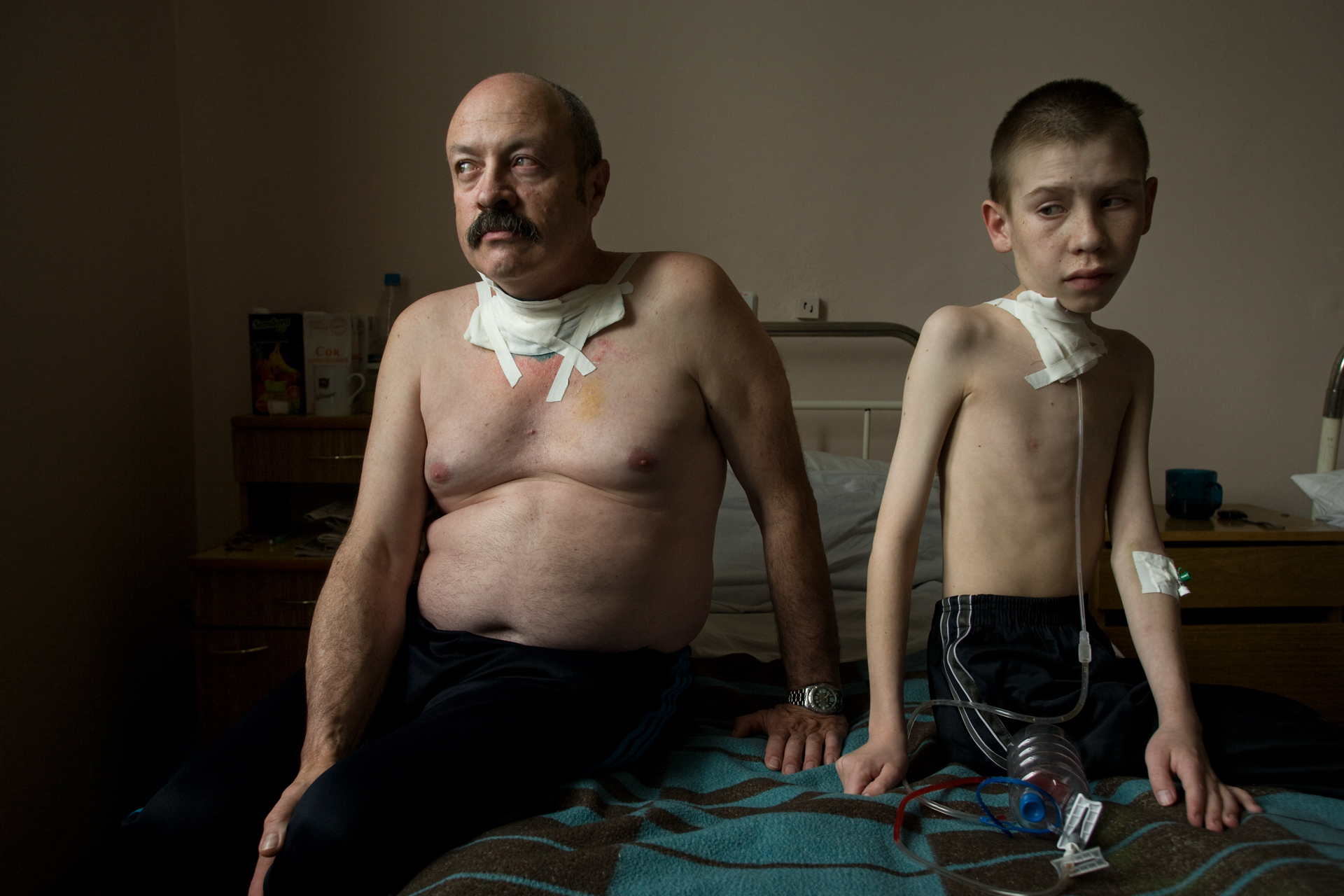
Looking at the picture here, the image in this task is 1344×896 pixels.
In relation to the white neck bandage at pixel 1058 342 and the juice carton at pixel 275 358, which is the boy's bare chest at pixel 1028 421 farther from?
the juice carton at pixel 275 358

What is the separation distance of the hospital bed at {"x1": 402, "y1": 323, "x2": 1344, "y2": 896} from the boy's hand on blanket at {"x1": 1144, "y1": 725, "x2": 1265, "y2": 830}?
14 mm

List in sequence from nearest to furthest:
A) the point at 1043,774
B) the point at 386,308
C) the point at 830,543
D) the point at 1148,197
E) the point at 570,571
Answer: the point at 1043,774
the point at 1148,197
the point at 570,571
the point at 830,543
the point at 386,308

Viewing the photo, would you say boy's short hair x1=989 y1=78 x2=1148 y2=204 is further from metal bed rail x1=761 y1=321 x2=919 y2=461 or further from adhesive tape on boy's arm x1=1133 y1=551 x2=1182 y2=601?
metal bed rail x1=761 y1=321 x2=919 y2=461

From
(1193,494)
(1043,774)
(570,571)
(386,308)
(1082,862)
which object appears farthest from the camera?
(386,308)

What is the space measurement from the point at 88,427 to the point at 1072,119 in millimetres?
2078

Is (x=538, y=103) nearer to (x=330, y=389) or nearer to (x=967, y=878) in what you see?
(x=967, y=878)

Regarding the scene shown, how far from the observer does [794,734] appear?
1081mm

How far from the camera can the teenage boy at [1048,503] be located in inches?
37.1

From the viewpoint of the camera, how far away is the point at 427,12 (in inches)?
97.7

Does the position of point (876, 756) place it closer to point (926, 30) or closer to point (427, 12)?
point (926, 30)

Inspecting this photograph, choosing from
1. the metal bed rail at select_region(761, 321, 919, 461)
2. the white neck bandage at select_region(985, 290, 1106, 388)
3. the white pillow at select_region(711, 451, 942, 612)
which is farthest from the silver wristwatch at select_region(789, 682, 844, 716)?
the metal bed rail at select_region(761, 321, 919, 461)

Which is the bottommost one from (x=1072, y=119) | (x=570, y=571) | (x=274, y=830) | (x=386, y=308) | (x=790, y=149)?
(x=274, y=830)

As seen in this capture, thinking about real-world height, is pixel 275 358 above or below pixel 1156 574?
above

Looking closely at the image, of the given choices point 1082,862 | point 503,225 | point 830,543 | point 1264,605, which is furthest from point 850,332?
point 1082,862
